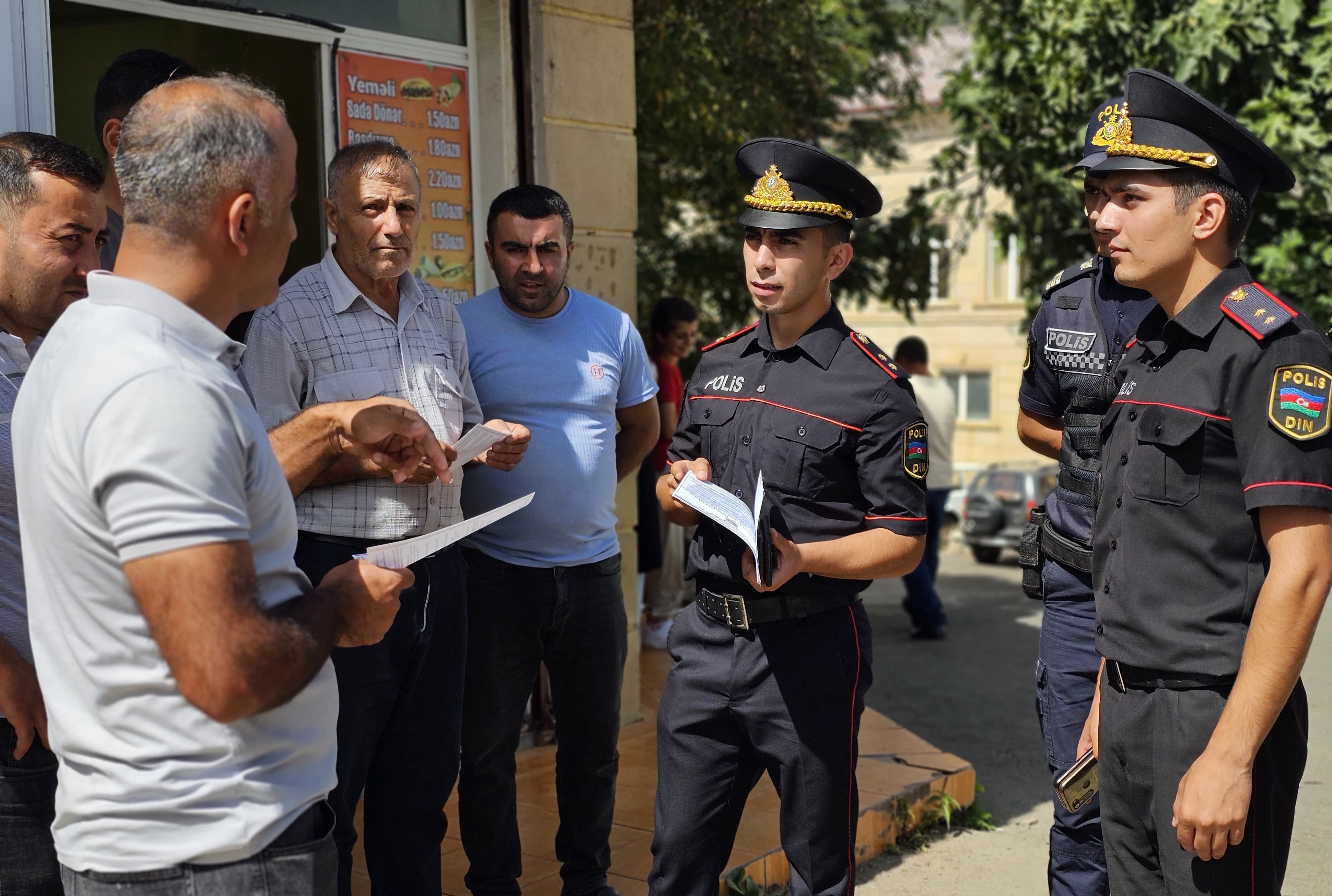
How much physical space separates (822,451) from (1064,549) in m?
0.95

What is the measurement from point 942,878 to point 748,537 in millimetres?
2440

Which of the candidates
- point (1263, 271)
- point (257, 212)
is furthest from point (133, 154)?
point (1263, 271)

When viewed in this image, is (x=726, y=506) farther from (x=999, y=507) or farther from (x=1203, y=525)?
(x=999, y=507)

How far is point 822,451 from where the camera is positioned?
9.54 ft

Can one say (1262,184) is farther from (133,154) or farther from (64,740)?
(64,740)

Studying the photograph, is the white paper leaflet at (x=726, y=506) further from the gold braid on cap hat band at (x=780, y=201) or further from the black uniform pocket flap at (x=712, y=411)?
the gold braid on cap hat band at (x=780, y=201)

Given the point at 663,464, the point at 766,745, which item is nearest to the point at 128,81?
the point at 766,745

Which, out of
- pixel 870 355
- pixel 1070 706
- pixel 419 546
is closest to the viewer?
pixel 419 546

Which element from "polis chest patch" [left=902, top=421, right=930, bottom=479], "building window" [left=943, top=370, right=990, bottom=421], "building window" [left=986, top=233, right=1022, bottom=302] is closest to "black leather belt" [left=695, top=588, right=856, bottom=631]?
"polis chest patch" [left=902, top=421, right=930, bottom=479]

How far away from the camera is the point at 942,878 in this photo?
4422mm

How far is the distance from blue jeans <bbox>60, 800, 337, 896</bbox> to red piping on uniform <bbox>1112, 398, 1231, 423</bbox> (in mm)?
1714

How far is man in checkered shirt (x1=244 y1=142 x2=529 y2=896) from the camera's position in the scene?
2975 mm

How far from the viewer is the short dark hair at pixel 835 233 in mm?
3023

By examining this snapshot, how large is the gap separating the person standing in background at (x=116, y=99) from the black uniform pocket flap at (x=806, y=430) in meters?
1.59
